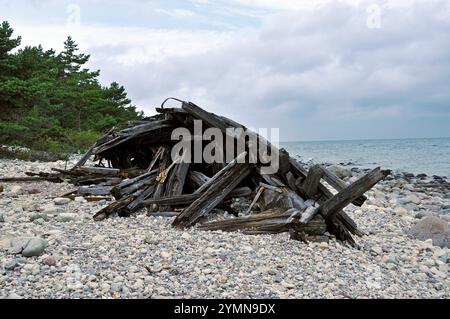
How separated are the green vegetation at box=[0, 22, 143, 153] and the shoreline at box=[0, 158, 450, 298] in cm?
1016

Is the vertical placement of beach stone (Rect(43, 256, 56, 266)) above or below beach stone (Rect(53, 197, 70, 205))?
below

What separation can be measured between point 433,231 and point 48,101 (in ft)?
64.8

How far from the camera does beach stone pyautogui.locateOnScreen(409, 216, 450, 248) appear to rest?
7.46 meters

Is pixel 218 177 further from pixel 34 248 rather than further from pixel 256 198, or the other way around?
pixel 34 248

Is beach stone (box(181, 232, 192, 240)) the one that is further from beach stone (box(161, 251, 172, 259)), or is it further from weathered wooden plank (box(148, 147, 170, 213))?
weathered wooden plank (box(148, 147, 170, 213))

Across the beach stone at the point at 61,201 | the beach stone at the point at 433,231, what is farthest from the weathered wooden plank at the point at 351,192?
the beach stone at the point at 61,201

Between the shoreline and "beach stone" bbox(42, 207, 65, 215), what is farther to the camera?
"beach stone" bbox(42, 207, 65, 215)

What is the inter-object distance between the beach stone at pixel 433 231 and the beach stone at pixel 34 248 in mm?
6073

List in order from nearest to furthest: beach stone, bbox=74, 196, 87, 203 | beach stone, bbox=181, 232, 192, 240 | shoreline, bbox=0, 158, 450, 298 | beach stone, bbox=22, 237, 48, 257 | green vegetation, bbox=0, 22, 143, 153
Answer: shoreline, bbox=0, 158, 450, 298, beach stone, bbox=22, 237, 48, 257, beach stone, bbox=181, 232, 192, 240, beach stone, bbox=74, 196, 87, 203, green vegetation, bbox=0, 22, 143, 153

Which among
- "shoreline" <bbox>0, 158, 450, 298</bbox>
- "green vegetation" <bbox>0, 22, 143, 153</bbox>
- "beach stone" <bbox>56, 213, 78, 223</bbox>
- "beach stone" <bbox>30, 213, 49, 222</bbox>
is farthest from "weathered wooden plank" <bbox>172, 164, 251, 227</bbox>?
"green vegetation" <bbox>0, 22, 143, 153</bbox>

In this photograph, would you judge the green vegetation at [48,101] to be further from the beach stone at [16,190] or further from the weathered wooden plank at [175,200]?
the weathered wooden plank at [175,200]
